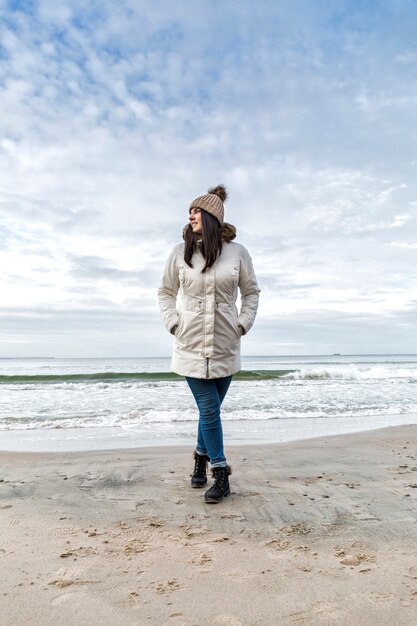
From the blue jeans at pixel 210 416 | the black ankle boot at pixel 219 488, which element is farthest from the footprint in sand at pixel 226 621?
the blue jeans at pixel 210 416

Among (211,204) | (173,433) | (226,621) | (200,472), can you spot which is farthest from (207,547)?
(173,433)

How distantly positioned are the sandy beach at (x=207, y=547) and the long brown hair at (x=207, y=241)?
64.6 inches

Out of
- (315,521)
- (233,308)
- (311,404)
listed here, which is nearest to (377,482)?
(315,521)

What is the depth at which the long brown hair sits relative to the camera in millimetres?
3191

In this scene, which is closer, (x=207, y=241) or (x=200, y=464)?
(x=207, y=241)

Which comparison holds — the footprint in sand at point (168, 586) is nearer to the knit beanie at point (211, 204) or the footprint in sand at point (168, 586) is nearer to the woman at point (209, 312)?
the woman at point (209, 312)

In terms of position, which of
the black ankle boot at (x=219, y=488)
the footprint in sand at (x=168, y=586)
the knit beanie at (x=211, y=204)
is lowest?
the footprint in sand at (x=168, y=586)

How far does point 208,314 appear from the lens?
3.18 metres

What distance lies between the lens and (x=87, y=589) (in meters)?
1.89

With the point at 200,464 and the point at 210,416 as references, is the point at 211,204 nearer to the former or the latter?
the point at 210,416

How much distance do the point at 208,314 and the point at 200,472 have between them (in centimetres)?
123

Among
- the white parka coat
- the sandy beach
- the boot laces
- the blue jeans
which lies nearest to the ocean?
the sandy beach

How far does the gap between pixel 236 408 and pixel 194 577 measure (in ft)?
25.5

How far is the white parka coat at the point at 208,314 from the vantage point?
3.19 metres
